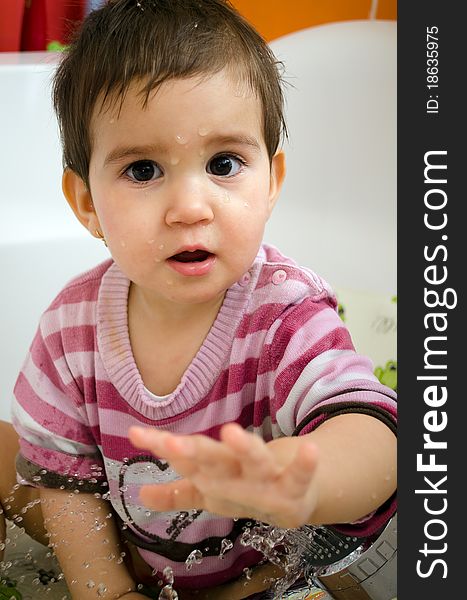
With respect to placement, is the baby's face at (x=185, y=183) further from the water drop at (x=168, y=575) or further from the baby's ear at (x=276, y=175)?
the water drop at (x=168, y=575)

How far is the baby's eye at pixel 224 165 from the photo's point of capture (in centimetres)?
77

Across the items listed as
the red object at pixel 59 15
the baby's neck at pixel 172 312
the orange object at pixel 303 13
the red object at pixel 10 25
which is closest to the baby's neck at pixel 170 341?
the baby's neck at pixel 172 312

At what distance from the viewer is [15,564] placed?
1053 millimetres

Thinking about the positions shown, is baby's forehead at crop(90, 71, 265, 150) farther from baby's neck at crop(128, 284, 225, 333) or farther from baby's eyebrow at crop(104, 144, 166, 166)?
baby's neck at crop(128, 284, 225, 333)

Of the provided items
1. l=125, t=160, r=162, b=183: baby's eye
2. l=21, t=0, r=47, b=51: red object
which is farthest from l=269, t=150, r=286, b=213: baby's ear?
l=21, t=0, r=47, b=51: red object

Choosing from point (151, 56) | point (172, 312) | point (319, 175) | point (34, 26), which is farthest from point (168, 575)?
point (34, 26)

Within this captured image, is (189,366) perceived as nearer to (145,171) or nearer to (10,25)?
(145,171)

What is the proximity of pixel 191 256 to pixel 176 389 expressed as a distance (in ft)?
0.49

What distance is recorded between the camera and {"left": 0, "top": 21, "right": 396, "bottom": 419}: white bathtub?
1.53 meters

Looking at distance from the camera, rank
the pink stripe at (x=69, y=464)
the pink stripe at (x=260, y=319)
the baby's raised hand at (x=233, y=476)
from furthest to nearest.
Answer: the pink stripe at (x=69, y=464) → the pink stripe at (x=260, y=319) → the baby's raised hand at (x=233, y=476)

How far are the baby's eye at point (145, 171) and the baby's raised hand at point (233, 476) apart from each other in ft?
0.92

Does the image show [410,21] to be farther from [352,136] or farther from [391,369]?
[352,136]

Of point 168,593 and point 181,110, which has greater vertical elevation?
point 181,110

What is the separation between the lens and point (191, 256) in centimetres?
78
